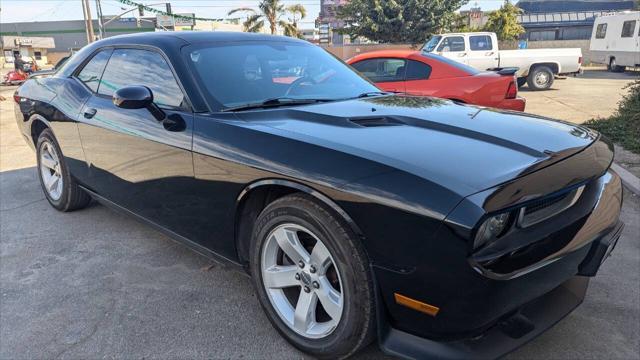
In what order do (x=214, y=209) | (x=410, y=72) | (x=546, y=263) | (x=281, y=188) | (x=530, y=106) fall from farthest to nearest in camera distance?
(x=530, y=106) < (x=410, y=72) < (x=214, y=209) < (x=281, y=188) < (x=546, y=263)

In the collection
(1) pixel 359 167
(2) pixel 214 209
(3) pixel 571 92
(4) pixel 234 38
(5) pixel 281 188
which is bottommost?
(3) pixel 571 92

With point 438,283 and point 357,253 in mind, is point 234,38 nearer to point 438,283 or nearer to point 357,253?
point 357,253

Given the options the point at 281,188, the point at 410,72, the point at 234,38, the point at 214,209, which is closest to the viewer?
the point at 281,188

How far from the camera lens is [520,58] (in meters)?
15.6

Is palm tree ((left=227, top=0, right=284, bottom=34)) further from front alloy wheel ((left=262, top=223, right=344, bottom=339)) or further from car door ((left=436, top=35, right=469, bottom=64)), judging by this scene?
front alloy wheel ((left=262, top=223, right=344, bottom=339))

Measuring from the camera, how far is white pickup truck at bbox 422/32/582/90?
1534 cm

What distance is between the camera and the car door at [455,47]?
52.3 feet

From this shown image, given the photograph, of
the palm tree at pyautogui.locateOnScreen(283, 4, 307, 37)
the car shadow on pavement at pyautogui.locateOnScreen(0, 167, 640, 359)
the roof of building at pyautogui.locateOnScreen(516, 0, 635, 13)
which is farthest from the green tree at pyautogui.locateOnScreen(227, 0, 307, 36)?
the car shadow on pavement at pyautogui.locateOnScreen(0, 167, 640, 359)

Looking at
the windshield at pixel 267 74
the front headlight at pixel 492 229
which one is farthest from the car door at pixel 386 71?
the front headlight at pixel 492 229

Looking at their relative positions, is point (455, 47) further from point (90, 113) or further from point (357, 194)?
point (357, 194)

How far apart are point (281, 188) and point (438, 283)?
890 millimetres

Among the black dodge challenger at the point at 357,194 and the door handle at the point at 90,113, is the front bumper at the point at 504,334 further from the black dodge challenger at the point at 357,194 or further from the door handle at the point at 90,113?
the door handle at the point at 90,113

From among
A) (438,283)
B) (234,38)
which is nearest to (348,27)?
(234,38)

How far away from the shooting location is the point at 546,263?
6.18 ft
